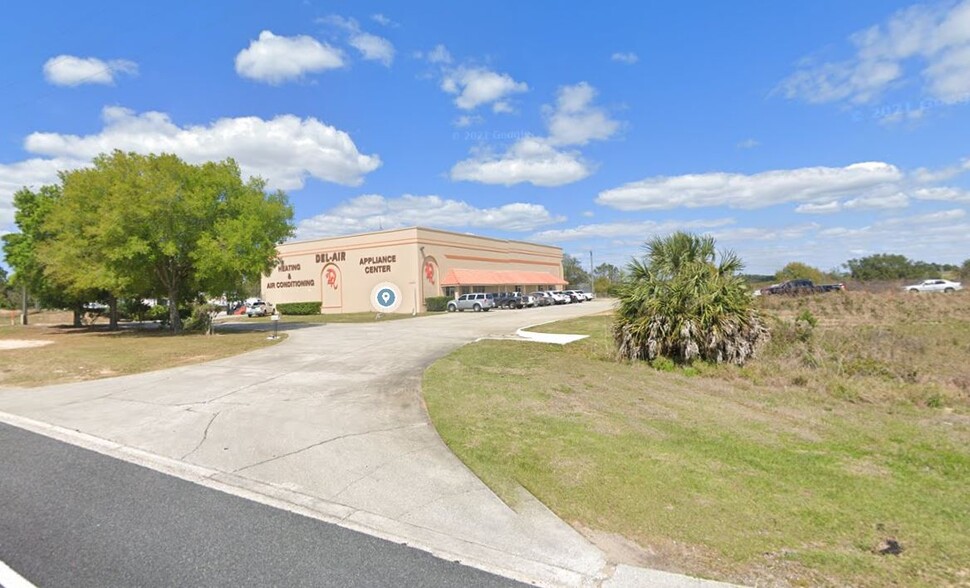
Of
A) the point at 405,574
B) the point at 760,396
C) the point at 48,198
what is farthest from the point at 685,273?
the point at 48,198

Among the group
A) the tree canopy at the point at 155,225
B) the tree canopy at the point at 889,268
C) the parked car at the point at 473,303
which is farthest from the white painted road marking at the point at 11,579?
the tree canopy at the point at 889,268

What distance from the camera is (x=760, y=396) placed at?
9750mm

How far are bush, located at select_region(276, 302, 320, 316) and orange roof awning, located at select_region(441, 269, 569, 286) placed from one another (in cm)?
1285

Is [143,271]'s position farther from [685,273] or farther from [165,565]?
[165,565]

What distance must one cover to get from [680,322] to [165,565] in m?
12.1

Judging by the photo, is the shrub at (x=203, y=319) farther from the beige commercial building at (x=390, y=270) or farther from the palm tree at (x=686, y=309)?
the palm tree at (x=686, y=309)

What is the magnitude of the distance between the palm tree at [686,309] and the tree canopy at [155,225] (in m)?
19.3

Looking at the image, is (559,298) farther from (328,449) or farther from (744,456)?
(328,449)

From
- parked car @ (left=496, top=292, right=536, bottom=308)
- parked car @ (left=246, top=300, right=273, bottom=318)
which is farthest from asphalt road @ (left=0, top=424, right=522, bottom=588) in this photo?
parked car @ (left=246, top=300, right=273, bottom=318)

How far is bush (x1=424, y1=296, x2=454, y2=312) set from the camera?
4591 centimetres

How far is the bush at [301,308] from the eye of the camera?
165ft

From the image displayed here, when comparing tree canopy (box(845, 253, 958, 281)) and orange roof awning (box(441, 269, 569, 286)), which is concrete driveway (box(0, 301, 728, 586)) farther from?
tree canopy (box(845, 253, 958, 281))

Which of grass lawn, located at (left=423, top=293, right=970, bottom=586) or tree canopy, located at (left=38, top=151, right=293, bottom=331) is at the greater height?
tree canopy, located at (left=38, top=151, right=293, bottom=331)

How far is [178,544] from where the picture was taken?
3.85 m
